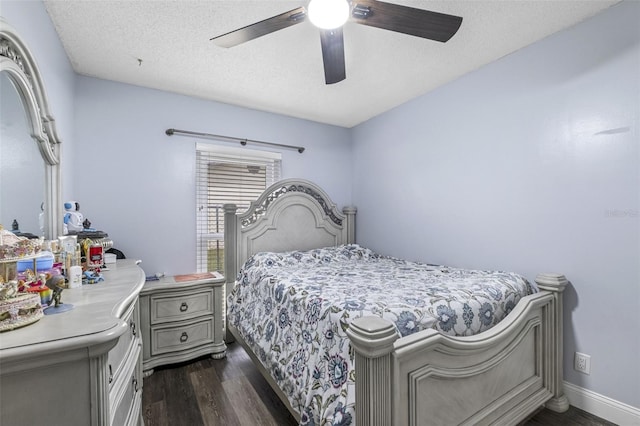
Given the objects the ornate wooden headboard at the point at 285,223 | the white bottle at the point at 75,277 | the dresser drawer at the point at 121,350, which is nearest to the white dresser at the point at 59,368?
the dresser drawer at the point at 121,350

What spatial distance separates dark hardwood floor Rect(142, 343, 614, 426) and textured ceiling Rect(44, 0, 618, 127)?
2.41 m

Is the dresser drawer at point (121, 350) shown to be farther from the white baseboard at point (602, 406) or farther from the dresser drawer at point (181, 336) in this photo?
the white baseboard at point (602, 406)

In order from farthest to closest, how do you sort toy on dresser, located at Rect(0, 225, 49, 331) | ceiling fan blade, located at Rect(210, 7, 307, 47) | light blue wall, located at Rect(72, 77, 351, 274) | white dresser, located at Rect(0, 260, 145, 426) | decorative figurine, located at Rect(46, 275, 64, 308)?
1. light blue wall, located at Rect(72, 77, 351, 274)
2. ceiling fan blade, located at Rect(210, 7, 307, 47)
3. decorative figurine, located at Rect(46, 275, 64, 308)
4. toy on dresser, located at Rect(0, 225, 49, 331)
5. white dresser, located at Rect(0, 260, 145, 426)

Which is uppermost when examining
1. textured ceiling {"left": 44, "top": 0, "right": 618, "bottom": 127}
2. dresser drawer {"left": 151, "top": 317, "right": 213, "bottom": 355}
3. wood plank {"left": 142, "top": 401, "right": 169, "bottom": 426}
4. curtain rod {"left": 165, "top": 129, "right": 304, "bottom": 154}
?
textured ceiling {"left": 44, "top": 0, "right": 618, "bottom": 127}

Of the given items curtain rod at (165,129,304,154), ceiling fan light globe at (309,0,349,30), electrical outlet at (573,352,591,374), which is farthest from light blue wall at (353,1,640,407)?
ceiling fan light globe at (309,0,349,30)

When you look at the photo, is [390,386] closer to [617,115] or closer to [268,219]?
[617,115]

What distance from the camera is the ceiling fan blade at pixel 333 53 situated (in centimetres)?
151

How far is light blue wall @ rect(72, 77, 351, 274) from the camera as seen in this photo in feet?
7.90

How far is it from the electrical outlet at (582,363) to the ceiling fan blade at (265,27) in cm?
256

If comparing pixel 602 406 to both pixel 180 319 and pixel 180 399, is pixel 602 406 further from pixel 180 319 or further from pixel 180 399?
pixel 180 319

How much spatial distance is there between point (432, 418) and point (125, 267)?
1913 millimetres

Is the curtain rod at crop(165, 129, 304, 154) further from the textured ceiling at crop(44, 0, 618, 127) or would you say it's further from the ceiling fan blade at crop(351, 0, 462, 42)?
the ceiling fan blade at crop(351, 0, 462, 42)

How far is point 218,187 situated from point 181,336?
56.3 inches

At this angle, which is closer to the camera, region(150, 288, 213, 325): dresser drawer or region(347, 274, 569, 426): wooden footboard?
region(347, 274, 569, 426): wooden footboard
